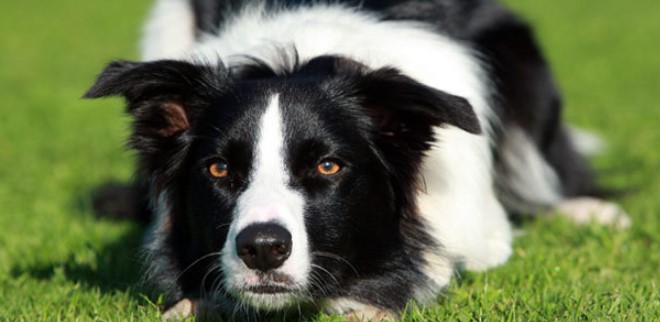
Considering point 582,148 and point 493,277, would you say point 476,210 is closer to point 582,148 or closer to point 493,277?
point 493,277

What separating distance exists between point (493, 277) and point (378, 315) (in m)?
0.83

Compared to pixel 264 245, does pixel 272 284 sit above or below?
below

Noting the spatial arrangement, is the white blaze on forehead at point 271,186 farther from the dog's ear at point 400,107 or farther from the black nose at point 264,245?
the dog's ear at point 400,107

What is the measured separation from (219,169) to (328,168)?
1.57 ft

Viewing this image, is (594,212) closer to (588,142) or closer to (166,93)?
(588,142)

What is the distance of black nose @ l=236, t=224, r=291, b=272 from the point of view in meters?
3.72

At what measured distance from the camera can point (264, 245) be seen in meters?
3.72

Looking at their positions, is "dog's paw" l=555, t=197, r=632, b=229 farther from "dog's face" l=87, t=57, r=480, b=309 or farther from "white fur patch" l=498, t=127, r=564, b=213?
"dog's face" l=87, t=57, r=480, b=309

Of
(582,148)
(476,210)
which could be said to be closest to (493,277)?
(476,210)

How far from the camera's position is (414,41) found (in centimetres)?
525

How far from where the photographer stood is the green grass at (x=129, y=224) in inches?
179

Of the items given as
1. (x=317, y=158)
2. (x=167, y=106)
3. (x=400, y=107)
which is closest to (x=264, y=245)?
(x=317, y=158)

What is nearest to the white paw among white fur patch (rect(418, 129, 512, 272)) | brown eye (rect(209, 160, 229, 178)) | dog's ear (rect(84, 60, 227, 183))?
white fur patch (rect(418, 129, 512, 272))

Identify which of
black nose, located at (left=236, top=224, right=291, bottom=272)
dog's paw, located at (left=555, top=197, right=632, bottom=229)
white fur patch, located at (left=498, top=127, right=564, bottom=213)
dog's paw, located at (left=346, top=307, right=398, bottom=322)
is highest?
black nose, located at (left=236, top=224, right=291, bottom=272)
